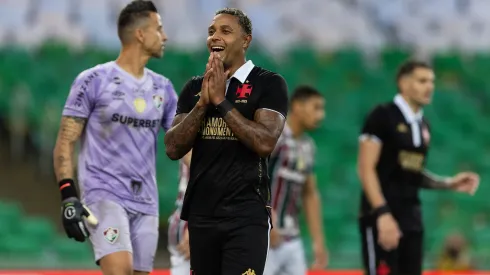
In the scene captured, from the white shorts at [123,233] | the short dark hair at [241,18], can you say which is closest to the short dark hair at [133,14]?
the white shorts at [123,233]

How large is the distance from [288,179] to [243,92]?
9.90 ft

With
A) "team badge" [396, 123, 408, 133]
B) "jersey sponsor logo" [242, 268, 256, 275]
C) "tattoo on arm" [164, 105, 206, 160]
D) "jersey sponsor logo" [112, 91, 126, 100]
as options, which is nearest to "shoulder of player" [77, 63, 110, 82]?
"jersey sponsor logo" [112, 91, 126, 100]

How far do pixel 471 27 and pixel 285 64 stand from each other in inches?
129

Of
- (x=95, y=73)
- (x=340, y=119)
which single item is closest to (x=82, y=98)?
(x=95, y=73)

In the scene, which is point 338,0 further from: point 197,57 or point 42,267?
point 42,267

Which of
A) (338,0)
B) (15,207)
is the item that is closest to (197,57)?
(338,0)

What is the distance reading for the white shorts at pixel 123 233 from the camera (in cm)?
511

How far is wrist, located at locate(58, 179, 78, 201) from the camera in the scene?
16.5 ft

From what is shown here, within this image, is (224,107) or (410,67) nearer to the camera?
(224,107)

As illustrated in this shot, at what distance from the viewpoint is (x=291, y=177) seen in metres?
7.20

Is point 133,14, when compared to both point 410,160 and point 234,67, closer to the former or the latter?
point 234,67

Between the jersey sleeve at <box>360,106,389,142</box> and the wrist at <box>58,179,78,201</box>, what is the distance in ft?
7.55

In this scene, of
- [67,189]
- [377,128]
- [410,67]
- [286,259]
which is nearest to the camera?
[67,189]

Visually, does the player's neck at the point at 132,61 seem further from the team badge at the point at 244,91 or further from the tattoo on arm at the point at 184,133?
the team badge at the point at 244,91
